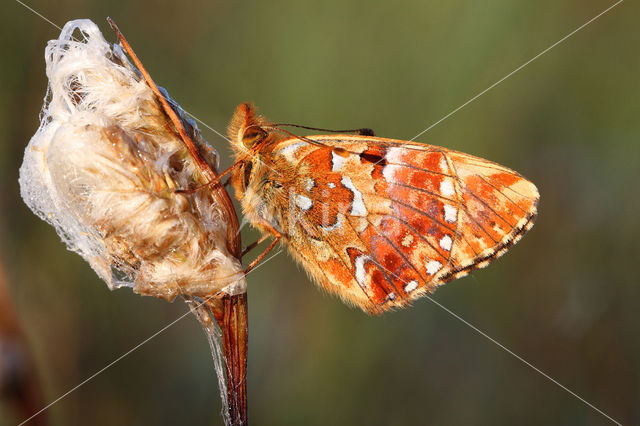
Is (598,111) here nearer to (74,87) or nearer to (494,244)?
(494,244)

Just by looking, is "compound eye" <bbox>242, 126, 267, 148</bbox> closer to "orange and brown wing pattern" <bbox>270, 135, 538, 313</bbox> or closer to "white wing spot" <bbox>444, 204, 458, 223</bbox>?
"orange and brown wing pattern" <bbox>270, 135, 538, 313</bbox>

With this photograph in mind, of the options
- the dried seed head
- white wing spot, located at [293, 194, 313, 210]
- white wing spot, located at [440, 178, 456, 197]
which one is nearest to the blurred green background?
white wing spot, located at [293, 194, 313, 210]

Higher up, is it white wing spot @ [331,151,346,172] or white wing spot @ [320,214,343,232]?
white wing spot @ [331,151,346,172]

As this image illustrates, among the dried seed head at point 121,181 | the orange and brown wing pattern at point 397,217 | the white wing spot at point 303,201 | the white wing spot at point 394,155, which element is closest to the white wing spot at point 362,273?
the orange and brown wing pattern at point 397,217

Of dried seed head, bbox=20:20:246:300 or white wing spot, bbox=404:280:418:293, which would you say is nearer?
dried seed head, bbox=20:20:246:300

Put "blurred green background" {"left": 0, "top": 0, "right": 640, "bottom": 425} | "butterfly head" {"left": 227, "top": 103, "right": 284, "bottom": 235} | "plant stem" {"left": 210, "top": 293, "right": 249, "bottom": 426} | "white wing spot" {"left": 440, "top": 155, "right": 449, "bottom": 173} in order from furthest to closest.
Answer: "blurred green background" {"left": 0, "top": 0, "right": 640, "bottom": 425} < "white wing spot" {"left": 440, "top": 155, "right": 449, "bottom": 173} < "butterfly head" {"left": 227, "top": 103, "right": 284, "bottom": 235} < "plant stem" {"left": 210, "top": 293, "right": 249, "bottom": 426}

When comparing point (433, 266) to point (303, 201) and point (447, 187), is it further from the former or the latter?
point (303, 201)

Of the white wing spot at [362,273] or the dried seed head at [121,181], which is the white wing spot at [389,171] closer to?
the white wing spot at [362,273]
